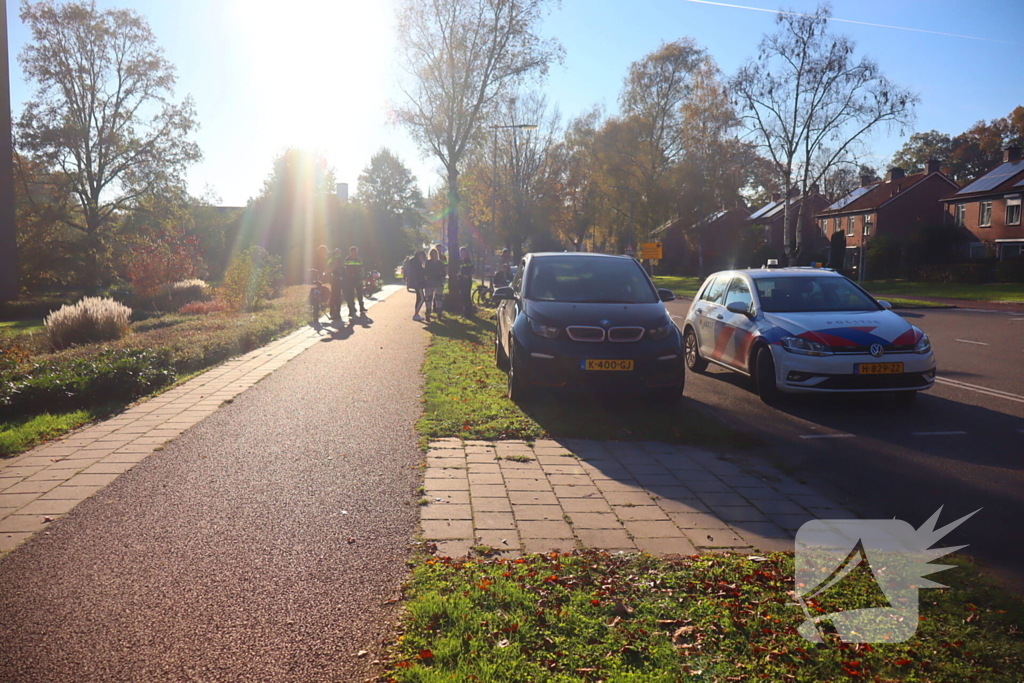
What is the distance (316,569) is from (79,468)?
3.10m

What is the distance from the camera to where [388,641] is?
3.28 m

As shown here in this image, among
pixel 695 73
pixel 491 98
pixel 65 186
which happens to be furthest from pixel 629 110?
pixel 65 186

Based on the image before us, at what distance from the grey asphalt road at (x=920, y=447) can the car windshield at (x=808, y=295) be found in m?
1.18

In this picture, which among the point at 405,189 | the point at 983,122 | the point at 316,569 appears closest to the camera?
the point at 316,569

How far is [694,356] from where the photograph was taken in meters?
12.0

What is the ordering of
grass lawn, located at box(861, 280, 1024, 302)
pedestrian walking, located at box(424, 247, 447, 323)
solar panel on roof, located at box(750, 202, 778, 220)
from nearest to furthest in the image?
pedestrian walking, located at box(424, 247, 447, 323) < grass lawn, located at box(861, 280, 1024, 302) < solar panel on roof, located at box(750, 202, 778, 220)

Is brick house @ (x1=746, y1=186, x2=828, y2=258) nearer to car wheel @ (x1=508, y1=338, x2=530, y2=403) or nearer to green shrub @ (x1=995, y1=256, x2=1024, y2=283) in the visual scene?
green shrub @ (x1=995, y1=256, x2=1024, y2=283)

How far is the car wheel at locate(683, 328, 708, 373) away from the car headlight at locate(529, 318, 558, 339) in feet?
13.4

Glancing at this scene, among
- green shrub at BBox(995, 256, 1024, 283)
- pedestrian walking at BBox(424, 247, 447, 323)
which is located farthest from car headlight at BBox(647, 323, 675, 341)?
green shrub at BBox(995, 256, 1024, 283)

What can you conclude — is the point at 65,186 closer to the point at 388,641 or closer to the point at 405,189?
the point at 388,641

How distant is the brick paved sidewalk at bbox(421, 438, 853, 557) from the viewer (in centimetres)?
453

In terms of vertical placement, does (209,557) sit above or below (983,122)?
below

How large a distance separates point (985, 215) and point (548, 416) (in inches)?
2124

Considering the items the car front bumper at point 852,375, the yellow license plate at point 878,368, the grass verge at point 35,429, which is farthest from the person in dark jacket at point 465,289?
the grass verge at point 35,429
